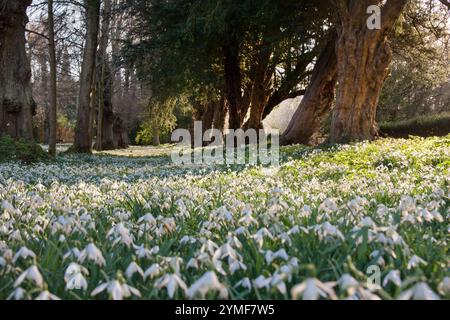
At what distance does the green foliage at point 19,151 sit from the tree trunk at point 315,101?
12.8 metres

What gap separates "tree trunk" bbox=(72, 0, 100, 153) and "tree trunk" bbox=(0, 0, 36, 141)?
5.47m

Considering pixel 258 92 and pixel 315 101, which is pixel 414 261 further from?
pixel 258 92

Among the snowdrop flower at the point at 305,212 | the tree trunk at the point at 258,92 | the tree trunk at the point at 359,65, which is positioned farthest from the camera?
the tree trunk at the point at 258,92

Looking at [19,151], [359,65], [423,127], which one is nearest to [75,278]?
[19,151]

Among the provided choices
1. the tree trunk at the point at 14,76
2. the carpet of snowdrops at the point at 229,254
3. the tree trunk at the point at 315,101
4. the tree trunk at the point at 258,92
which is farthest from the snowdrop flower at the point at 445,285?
the tree trunk at the point at 258,92

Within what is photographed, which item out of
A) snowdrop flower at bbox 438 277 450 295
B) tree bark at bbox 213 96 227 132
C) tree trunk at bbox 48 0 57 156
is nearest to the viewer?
snowdrop flower at bbox 438 277 450 295

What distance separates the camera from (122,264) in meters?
2.87

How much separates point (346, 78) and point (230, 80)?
11.6 m

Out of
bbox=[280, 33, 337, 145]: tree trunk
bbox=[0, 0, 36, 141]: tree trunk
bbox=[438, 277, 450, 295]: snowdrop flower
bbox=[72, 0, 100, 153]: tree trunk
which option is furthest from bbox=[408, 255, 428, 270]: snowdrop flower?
bbox=[280, 33, 337, 145]: tree trunk

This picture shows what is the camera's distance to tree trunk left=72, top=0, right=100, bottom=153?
22.4 meters

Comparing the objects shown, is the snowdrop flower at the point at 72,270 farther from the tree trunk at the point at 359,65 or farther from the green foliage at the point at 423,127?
the green foliage at the point at 423,127

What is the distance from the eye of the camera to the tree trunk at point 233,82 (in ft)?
90.8

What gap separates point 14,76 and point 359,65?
11.7 metres

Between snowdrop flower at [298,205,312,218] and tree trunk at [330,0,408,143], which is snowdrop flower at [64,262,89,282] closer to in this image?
snowdrop flower at [298,205,312,218]
